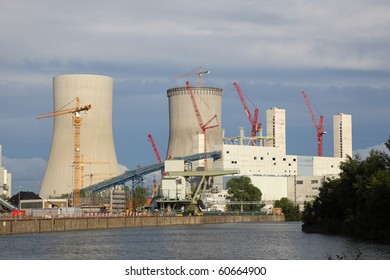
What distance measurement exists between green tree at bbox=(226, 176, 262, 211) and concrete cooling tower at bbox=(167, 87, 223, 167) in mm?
7807

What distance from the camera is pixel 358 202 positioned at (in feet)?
153

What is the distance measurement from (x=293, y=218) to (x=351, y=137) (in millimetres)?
44434

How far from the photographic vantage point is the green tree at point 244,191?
120m

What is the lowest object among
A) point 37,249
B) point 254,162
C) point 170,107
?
point 37,249

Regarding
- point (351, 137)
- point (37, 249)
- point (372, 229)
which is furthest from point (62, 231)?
point (351, 137)

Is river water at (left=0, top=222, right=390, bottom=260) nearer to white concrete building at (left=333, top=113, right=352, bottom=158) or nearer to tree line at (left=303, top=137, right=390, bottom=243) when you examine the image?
tree line at (left=303, top=137, right=390, bottom=243)

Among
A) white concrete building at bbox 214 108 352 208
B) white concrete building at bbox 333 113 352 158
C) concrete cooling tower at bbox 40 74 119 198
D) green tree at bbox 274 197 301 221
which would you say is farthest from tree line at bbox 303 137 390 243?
white concrete building at bbox 333 113 352 158

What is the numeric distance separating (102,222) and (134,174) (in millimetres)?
45071

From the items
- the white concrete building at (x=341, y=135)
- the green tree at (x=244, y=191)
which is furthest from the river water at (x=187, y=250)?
the white concrete building at (x=341, y=135)

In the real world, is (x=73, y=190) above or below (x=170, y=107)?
below

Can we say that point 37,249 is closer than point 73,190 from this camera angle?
Yes

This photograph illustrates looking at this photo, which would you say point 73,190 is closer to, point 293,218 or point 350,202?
point 293,218

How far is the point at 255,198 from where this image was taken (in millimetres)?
120812

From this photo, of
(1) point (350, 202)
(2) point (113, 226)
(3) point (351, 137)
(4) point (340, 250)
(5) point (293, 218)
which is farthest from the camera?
(3) point (351, 137)
